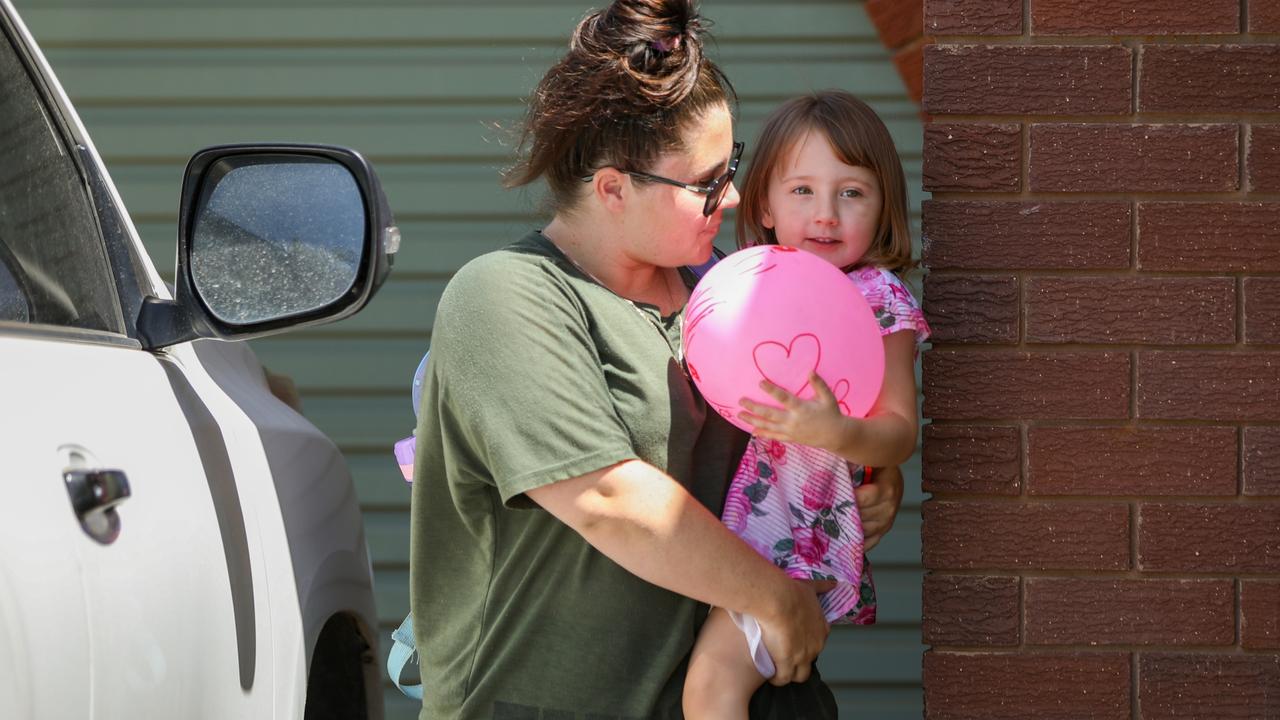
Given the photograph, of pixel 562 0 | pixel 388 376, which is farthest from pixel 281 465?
pixel 562 0

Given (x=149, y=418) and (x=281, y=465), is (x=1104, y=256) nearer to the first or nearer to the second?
(x=281, y=465)

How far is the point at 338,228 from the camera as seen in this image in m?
1.88

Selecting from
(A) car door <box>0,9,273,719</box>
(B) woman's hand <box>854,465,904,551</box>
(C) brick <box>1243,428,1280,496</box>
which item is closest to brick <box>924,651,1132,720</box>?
(B) woman's hand <box>854,465,904,551</box>

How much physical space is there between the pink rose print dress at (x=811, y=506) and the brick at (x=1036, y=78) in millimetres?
371

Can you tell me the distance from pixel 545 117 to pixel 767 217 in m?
0.56

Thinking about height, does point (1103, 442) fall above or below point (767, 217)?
below

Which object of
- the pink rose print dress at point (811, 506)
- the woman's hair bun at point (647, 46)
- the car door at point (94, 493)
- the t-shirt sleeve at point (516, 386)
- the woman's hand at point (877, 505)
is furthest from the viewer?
the woman's hand at point (877, 505)

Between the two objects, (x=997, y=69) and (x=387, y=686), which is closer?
(x=997, y=69)

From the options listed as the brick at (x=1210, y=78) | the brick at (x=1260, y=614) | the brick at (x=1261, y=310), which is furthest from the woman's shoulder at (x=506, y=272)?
the brick at (x=1260, y=614)

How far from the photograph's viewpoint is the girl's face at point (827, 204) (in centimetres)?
259

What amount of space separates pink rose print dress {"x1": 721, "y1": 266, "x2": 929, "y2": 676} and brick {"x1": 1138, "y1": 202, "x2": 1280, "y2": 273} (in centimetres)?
45

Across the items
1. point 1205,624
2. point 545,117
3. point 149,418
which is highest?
point 545,117

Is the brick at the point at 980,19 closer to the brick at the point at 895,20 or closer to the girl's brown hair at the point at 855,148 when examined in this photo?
the girl's brown hair at the point at 855,148

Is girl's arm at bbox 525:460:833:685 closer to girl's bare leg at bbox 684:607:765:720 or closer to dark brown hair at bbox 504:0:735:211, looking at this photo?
girl's bare leg at bbox 684:607:765:720
